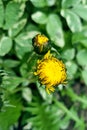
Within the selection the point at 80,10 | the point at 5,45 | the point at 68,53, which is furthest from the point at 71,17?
the point at 5,45

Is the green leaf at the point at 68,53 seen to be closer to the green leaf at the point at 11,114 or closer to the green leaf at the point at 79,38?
the green leaf at the point at 79,38

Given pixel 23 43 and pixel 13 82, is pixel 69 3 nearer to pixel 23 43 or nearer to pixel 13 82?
pixel 23 43

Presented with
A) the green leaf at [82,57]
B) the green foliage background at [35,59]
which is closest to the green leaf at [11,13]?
the green foliage background at [35,59]

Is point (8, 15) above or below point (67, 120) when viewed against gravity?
above

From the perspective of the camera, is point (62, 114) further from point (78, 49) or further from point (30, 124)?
point (78, 49)

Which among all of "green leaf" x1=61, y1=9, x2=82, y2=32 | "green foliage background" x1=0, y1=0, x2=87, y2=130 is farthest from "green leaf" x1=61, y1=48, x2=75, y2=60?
"green leaf" x1=61, y1=9, x2=82, y2=32

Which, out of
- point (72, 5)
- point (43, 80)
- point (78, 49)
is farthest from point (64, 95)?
point (43, 80)
